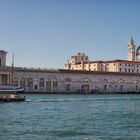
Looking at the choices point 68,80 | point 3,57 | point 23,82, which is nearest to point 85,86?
point 68,80

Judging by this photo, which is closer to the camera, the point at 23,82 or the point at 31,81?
the point at 23,82

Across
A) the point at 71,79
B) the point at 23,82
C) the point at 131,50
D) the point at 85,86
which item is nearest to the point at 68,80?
the point at 71,79

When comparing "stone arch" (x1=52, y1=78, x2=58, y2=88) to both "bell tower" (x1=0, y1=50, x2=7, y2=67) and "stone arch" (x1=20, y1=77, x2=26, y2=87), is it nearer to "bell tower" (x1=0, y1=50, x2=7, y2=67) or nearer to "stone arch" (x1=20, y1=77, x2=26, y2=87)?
"stone arch" (x1=20, y1=77, x2=26, y2=87)

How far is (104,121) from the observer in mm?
24469

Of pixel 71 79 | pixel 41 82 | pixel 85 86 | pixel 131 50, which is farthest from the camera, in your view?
pixel 131 50

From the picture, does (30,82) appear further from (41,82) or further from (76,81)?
(76,81)

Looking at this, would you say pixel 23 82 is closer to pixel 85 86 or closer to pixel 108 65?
pixel 85 86

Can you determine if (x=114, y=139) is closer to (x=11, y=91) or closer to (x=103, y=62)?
(x=11, y=91)

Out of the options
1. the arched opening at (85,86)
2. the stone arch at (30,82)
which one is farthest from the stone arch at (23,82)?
the arched opening at (85,86)

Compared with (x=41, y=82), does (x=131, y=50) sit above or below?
above

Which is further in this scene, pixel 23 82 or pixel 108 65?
pixel 108 65

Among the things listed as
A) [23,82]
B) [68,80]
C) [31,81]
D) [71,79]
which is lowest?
[23,82]

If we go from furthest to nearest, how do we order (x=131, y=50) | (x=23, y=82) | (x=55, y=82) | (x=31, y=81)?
1. (x=131, y=50)
2. (x=55, y=82)
3. (x=31, y=81)
4. (x=23, y=82)

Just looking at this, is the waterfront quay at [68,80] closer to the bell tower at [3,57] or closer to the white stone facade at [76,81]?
the white stone facade at [76,81]
